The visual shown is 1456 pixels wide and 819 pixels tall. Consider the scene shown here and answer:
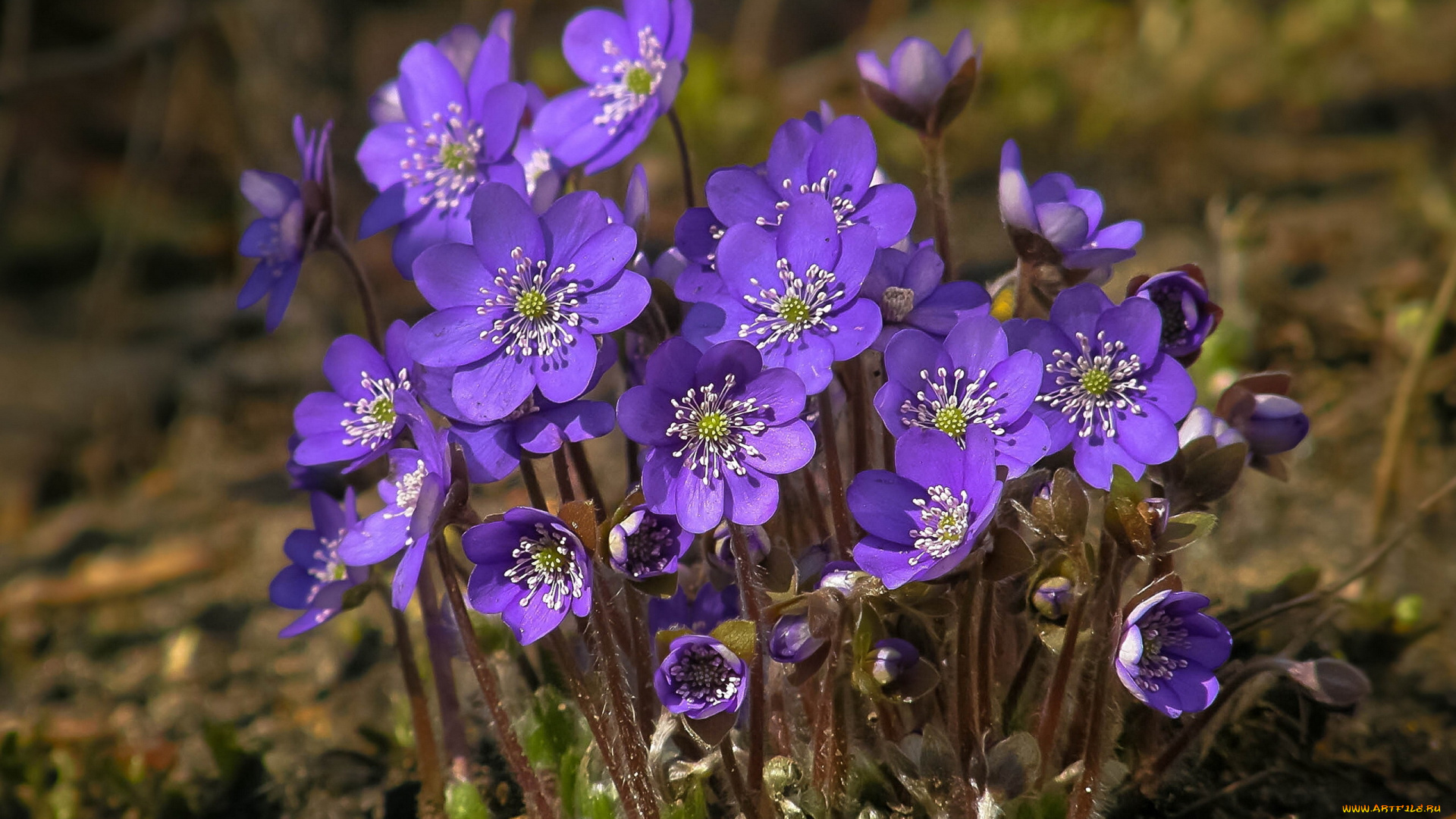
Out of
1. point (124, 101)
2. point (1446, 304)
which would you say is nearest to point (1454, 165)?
point (1446, 304)

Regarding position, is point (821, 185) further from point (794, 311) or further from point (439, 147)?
point (439, 147)

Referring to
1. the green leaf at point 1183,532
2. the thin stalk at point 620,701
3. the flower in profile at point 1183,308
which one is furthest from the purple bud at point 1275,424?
the thin stalk at point 620,701

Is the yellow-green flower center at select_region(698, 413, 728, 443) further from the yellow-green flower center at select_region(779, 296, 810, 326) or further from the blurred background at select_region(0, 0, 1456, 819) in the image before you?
the blurred background at select_region(0, 0, 1456, 819)

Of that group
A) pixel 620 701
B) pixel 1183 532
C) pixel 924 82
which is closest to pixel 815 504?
pixel 620 701

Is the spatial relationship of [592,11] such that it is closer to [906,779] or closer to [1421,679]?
[906,779]

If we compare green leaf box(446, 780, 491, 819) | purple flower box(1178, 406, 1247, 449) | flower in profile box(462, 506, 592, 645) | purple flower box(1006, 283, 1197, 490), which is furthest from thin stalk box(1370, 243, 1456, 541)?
green leaf box(446, 780, 491, 819)

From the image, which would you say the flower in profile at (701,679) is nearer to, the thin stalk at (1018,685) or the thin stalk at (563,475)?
the thin stalk at (563,475)
